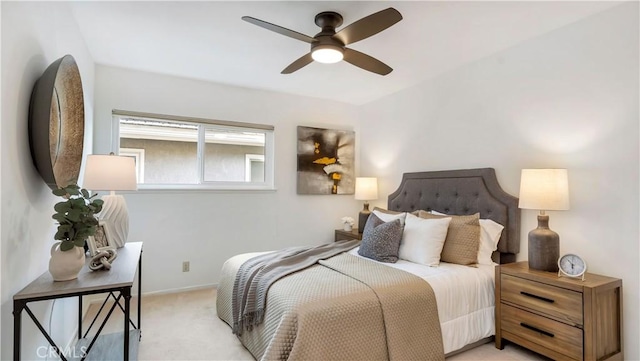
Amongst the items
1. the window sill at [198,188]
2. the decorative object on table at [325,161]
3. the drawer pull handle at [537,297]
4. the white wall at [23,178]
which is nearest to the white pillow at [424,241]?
the drawer pull handle at [537,297]

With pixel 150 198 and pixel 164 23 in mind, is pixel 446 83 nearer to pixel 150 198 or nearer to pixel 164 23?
pixel 164 23

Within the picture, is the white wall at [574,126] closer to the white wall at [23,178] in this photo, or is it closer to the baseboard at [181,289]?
the baseboard at [181,289]

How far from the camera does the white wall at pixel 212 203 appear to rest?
345 centimetres

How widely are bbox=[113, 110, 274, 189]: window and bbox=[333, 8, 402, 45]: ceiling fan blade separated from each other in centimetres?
216

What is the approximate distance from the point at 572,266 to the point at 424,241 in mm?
969

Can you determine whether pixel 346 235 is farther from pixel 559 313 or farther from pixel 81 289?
pixel 81 289

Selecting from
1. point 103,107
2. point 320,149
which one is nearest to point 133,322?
point 103,107

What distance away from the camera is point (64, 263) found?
1521 millimetres

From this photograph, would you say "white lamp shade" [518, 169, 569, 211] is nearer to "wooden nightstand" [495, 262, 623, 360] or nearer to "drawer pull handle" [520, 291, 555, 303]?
"wooden nightstand" [495, 262, 623, 360]

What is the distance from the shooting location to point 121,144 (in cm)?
352

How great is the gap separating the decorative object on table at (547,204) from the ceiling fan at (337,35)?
139 cm

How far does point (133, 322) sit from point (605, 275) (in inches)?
144

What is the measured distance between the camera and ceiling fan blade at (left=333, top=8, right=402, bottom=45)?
1.80 metres

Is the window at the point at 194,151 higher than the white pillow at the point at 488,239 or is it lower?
higher
